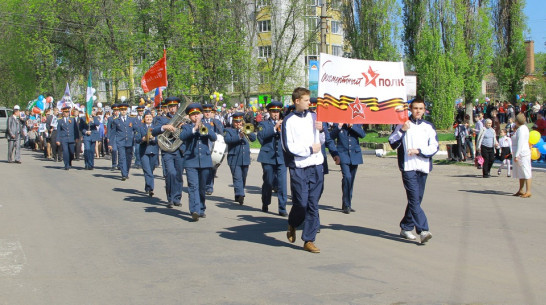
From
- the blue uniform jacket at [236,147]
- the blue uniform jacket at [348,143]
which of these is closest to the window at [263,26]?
the blue uniform jacket at [236,147]

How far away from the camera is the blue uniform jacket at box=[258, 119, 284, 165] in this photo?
11359 millimetres

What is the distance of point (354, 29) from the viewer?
43156 millimetres

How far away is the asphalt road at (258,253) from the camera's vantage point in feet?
20.3

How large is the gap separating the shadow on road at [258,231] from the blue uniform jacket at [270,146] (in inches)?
43.1

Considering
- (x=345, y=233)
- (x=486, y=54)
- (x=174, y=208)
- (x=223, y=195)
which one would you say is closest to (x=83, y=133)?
(x=223, y=195)

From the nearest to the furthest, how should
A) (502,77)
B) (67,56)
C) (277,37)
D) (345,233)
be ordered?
(345,233) → (502,77) → (277,37) → (67,56)

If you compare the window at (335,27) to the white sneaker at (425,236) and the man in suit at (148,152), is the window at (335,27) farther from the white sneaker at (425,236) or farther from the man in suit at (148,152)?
the white sneaker at (425,236)

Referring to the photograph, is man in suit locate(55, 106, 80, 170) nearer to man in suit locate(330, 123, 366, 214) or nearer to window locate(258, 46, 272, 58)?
man in suit locate(330, 123, 366, 214)

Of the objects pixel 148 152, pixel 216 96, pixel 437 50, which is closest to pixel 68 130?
pixel 148 152

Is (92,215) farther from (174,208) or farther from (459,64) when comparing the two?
(459,64)

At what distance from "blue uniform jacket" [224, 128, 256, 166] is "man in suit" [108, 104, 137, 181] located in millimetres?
5081

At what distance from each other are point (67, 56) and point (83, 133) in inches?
1584

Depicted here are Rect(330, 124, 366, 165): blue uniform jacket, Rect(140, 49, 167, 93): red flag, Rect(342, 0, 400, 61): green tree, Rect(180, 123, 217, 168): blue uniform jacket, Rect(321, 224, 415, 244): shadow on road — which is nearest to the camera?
Rect(321, 224, 415, 244): shadow on road

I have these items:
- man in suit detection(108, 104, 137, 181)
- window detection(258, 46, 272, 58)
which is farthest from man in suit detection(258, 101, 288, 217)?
window detection(258, 46, 272, 58)
